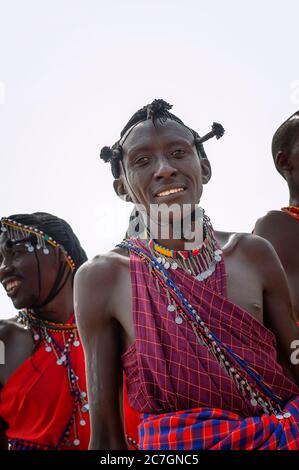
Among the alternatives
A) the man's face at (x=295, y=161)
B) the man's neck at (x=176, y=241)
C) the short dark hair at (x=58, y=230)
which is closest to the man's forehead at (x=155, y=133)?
the man's neck at (x=176, y=241)

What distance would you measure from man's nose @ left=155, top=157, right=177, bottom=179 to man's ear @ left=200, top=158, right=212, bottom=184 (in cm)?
28

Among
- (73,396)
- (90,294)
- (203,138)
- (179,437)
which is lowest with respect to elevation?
(73,396)

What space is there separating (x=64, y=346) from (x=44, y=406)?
0.43m

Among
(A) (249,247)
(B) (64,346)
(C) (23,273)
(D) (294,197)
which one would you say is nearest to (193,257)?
(A) (249,247)

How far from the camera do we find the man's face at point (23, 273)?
4.74 meters

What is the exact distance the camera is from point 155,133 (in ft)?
11.0

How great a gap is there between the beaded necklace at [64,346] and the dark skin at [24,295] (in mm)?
48

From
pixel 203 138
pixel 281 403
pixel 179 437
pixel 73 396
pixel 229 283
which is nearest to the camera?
pixel 179 437

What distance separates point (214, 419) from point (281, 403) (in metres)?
0.37

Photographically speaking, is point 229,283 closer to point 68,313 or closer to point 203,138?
point 203,138

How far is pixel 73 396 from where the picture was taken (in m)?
4.46

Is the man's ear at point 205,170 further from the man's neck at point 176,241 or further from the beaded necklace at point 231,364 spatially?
the beaded necklace at point 231,364

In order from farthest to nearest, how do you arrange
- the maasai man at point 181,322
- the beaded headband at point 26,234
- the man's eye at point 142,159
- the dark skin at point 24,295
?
the beaded headband at point 26,234, the dark skin at point 24,295, the man's eye at point 142,159, the maasai man at point 181,322
